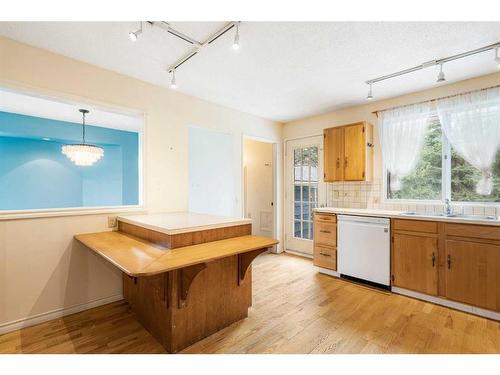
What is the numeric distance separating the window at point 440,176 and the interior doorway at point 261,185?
215 centimetres

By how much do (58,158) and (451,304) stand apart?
6.37 meters

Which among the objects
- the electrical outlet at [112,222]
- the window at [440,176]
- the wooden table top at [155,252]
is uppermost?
the window at [440,176]

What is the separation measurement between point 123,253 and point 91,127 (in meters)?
3.95

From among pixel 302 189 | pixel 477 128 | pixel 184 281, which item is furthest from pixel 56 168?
pixel 477 128

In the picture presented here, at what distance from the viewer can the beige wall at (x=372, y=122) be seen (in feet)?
8.98

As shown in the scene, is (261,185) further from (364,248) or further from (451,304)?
(451,304)

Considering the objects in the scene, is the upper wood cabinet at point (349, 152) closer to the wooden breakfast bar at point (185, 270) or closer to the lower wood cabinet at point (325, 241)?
the lower wood cabinet at point (325, 241)

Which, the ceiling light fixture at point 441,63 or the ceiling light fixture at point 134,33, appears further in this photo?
the ceiling light fixture at point 441,63

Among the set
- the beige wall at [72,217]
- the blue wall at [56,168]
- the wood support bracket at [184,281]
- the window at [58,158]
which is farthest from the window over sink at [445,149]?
the blue wall at [56,168]
